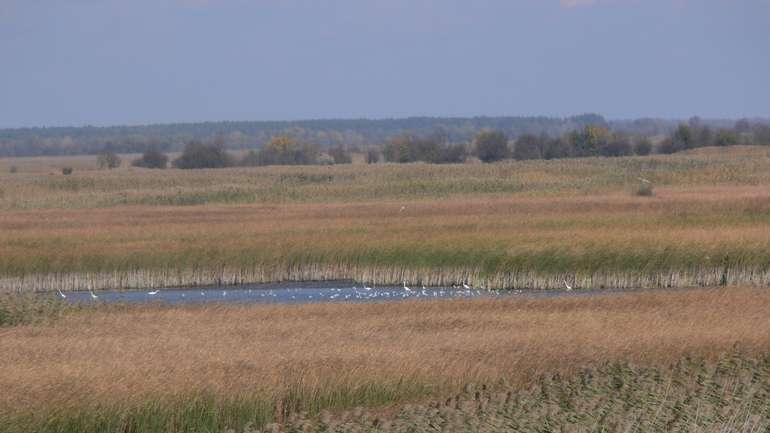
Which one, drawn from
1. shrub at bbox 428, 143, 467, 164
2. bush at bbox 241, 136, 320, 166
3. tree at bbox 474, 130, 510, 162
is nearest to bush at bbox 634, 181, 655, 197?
shrub at bbox 428, 143, 467, 164

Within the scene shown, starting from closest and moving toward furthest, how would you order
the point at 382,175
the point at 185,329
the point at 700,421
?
the point at 700,421
the point at 185,329
the point at 382,175

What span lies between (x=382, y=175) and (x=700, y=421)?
65816 mm

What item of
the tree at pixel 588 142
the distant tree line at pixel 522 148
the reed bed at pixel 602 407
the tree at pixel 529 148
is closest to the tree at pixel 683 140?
the distant tree line at pixel 522 148

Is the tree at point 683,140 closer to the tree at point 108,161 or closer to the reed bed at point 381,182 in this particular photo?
the reed bed at point 381,182

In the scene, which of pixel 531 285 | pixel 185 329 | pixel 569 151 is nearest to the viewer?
pixel 185 329

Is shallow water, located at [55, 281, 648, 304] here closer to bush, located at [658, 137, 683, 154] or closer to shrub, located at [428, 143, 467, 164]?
shrub, located at [428, 143, 467, 164]

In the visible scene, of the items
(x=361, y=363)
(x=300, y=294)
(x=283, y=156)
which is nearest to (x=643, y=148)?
(x=283, y=156)

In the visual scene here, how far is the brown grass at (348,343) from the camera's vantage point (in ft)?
52.2

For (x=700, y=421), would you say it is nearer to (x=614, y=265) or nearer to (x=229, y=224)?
(x=614, y=265)

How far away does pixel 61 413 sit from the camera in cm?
1460

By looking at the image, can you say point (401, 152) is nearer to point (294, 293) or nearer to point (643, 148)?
point (643, 148)

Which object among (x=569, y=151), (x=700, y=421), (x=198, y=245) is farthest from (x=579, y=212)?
(x=569, y=151)

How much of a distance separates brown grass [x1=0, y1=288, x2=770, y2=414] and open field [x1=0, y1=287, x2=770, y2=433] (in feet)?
0.11

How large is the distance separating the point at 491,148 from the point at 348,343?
94769mm
